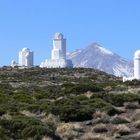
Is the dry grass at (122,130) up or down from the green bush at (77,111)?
down

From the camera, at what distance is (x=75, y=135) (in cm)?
1867

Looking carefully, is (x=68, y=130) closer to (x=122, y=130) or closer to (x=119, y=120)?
(x=122, y=130)

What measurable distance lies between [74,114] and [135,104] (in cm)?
428

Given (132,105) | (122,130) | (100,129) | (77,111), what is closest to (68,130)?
(100,129)

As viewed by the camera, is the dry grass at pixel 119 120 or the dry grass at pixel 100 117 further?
the dry grass at pixel 100 117

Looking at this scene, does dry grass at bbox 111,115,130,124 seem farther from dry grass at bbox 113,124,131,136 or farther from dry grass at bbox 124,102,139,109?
dry grass at bbox 124,102,139,109

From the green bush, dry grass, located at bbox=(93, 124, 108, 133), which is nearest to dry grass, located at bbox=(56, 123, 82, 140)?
dry grass, located at bbox=(93, 124, 108, 133)

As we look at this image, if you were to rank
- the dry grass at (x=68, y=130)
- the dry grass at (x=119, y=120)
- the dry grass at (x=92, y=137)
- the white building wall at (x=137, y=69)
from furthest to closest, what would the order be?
the white building wall at (x=137, y=69) < the dry grass at (x=119, y=120) < the dry grass at (x=68, y=130) < the dry grass at (x=92, y=137)

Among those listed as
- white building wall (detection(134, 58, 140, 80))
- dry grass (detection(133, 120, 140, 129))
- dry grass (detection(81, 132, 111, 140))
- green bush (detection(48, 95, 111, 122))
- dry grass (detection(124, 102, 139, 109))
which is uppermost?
white building wall (detection(134, 58, 140, 80))

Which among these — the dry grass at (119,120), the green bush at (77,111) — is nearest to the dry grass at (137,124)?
the dry grass at (119,120)

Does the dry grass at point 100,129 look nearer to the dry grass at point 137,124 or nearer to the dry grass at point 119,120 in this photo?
the dry grass at point 137,124

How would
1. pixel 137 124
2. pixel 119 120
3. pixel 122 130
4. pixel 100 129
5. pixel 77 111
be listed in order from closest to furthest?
pixel 122 130
pixel 100 129
pixel 137 124
pixel 119 120
pixel 77 111

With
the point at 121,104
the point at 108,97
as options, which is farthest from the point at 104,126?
the point at 108,97

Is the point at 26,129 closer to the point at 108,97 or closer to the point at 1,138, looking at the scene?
the point at 1,138
